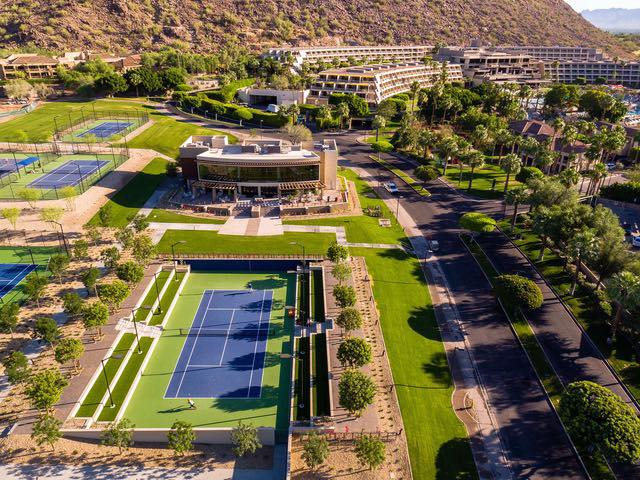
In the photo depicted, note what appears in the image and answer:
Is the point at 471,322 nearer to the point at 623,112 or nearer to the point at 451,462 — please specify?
the point at 451,462

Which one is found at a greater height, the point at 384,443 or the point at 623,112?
the point at 623,112

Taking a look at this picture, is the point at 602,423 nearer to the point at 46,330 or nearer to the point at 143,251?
the point at 46,330

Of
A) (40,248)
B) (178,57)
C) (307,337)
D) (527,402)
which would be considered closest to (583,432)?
(527,402)

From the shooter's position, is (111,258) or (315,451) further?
(111,258)

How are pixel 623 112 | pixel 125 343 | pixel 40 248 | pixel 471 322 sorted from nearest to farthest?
pixel 125 343, pixel 471 322, pixel 40 248, pixel 623 112

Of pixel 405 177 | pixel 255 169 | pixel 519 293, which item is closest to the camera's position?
pixel 519 293

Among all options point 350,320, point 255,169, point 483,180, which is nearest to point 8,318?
point 350,320

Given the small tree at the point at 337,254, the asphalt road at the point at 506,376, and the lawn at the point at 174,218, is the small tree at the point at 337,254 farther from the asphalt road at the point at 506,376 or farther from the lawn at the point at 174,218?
the lawn at the point at 174,218

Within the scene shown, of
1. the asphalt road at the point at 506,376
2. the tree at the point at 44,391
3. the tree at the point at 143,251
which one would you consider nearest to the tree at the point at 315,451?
the asphalt road at the point at 506,376
